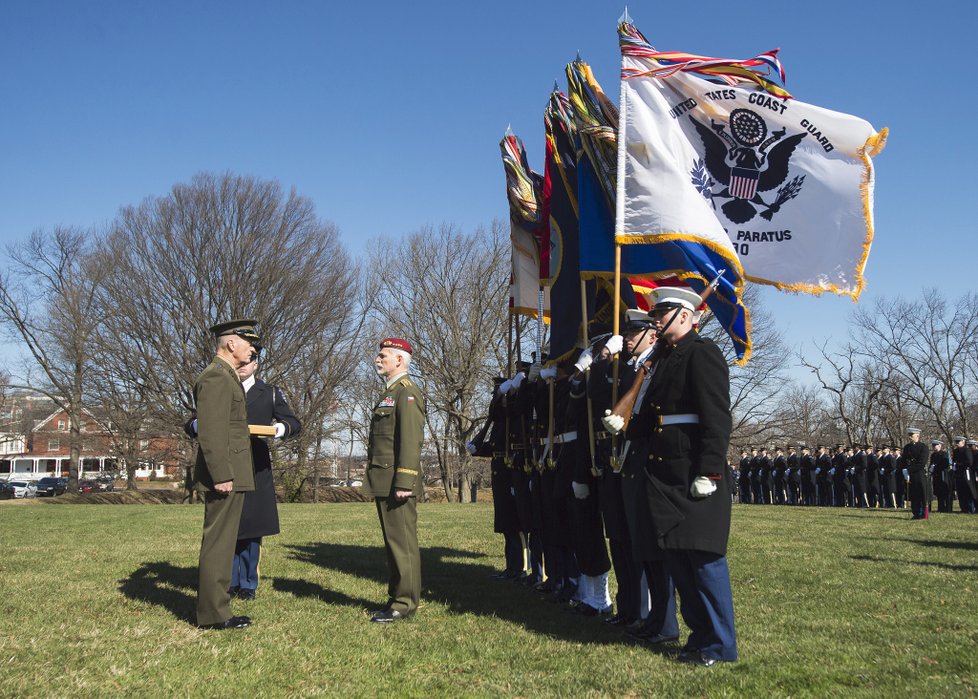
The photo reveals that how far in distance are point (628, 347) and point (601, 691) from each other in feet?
8.45

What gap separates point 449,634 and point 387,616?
688 millimetres

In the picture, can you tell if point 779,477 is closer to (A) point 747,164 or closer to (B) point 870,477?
(B) point 870,477

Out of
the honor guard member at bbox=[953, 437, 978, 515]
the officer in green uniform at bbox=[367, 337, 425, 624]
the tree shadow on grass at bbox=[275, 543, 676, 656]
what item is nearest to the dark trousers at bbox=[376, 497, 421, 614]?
the officer in green uniform at bbox=[367, 337, 425, 624]

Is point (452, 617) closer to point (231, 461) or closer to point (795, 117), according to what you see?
point (231, 461)

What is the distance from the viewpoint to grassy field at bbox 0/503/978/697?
4508mm

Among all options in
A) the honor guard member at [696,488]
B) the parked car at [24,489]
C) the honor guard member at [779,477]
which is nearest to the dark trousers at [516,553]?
the honor guard member at [696,488]

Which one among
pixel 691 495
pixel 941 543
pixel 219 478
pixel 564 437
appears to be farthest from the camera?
pixel 941 543

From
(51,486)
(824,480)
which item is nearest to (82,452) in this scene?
(51,486)

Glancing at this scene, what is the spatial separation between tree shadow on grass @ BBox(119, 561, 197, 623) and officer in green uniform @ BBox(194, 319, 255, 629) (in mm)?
423

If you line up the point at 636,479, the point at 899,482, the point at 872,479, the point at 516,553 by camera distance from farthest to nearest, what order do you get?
the point at 872,479 → the point at 899,482 → the point at 516,553 → the point at 636,479

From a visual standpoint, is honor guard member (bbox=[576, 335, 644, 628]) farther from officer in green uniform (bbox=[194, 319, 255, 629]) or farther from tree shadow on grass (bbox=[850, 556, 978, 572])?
tree shadow on grass (bbox=[850, 556, 978, 572])

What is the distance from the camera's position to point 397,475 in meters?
6.45

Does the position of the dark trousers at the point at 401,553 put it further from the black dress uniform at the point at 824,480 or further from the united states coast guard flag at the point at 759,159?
the black dress uniform at the point at 824,480

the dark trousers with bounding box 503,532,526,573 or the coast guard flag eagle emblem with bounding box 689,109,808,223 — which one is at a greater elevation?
the coast guard flag eagle emblem with bounding box 689,109,808,223
